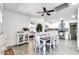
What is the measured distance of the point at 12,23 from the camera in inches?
72.5

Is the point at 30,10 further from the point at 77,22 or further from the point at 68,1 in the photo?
the point at 77,22

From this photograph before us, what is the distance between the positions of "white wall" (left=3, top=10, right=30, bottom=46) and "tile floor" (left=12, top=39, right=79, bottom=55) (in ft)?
0.60

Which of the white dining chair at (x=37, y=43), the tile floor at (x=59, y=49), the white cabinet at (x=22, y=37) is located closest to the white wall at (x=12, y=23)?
the white cabinet at (x=22, y=37)

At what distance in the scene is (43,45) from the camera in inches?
74.0

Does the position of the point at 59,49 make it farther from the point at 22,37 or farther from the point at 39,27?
the point at 22,37

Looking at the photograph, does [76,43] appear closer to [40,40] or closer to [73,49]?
[73,49]

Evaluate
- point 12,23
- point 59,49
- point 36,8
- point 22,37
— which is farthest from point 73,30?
point 12,23

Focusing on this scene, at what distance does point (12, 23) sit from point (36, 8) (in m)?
0.53

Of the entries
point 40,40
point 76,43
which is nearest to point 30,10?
point 40,40

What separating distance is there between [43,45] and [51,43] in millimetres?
164

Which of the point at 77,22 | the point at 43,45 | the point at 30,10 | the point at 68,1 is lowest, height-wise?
the point at 43,45

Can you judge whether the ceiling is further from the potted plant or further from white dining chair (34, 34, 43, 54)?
white dining chair (34, 34, 43, 54)

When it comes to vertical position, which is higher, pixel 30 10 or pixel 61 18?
pixel 30 10

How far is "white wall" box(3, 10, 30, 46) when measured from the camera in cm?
181
